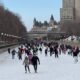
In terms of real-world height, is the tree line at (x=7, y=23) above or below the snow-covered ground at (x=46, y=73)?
above

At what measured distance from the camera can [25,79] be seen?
22.0 m

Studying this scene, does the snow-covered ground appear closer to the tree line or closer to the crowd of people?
the crowd of people

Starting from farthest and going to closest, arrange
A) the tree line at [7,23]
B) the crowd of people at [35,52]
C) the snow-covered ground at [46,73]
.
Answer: the tree line at [7,23]
the crowd of people at [35,52]
the snow-covered ground at [46,73]

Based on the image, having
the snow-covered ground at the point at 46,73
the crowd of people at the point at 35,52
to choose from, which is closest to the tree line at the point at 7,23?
the crowd of people at the point at 35,52

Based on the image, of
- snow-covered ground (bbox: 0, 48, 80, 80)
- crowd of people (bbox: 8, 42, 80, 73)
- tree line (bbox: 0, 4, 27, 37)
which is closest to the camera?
snow-covered ground (bbox: 0, 48, 80, 80)

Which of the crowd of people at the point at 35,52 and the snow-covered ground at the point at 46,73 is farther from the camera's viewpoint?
the crowd of people at the point at 35,52

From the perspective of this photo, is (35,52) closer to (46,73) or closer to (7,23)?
(46,73)

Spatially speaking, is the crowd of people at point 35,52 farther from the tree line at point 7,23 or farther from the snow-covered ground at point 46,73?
the tree line at point 7,23

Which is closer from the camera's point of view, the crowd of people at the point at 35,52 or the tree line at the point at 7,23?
the crowd of people at the point at 35,52

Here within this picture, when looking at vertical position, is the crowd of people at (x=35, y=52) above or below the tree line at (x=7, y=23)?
below

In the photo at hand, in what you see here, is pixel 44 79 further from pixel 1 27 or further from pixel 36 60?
pixel 1 27

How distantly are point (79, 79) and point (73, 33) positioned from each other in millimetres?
127435

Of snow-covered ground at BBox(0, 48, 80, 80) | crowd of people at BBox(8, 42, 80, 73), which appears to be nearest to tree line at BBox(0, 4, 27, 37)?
crowd of people at BBox(8, 42, 80, 73)

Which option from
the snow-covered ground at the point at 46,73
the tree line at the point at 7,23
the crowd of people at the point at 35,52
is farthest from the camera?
the tree line at the point at 7,23
